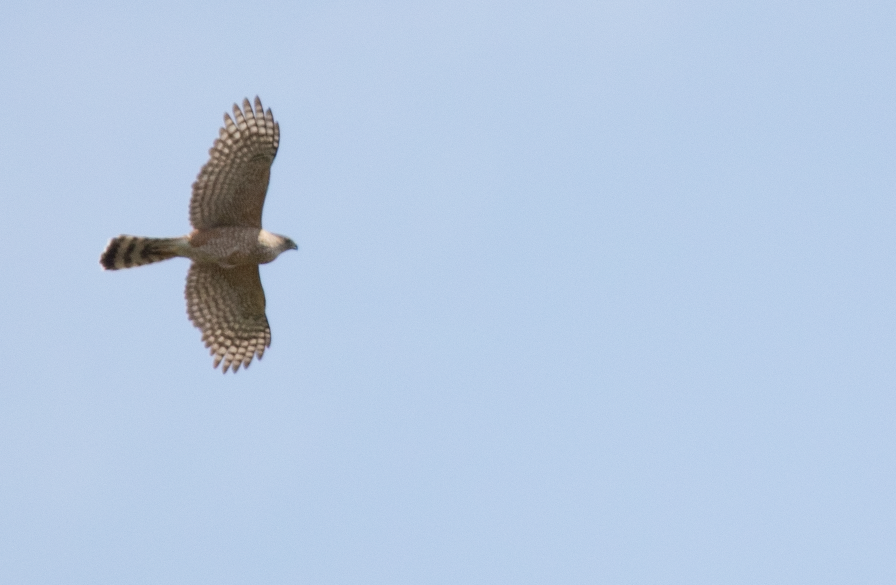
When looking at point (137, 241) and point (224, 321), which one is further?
point (224, 321)

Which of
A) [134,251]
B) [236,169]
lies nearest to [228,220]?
[236,169]

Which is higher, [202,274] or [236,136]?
[236,136]

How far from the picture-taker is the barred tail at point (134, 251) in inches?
644

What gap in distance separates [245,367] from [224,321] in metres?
0.62

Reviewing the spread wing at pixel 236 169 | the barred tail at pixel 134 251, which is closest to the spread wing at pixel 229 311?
the barred tail at pixel 134 251

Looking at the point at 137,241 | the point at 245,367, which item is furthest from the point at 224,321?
the point at 137,241

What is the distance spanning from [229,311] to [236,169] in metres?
1.93

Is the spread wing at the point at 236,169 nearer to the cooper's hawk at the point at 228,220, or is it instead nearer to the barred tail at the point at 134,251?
the cooper's hawk at the point at 228,220

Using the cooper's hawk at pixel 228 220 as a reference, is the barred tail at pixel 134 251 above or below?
below

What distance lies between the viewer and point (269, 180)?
16703 mm

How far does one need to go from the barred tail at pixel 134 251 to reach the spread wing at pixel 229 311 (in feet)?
1.98

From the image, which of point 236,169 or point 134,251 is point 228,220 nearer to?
point 236,169

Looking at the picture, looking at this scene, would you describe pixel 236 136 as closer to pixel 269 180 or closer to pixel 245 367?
pixel 269 180

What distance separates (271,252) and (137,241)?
1.56 m
